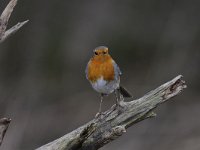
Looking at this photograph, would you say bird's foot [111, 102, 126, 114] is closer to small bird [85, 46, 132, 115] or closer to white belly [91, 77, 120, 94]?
small bird [85, 46, 132, 115]

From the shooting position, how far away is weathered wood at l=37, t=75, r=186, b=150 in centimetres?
802

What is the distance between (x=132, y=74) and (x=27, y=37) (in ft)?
7.20

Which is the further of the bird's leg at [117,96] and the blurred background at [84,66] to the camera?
the blurred background at [84,66]

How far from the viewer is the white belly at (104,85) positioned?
27.8 feet

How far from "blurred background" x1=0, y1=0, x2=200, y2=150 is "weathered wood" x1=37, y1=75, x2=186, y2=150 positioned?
21.9 feet

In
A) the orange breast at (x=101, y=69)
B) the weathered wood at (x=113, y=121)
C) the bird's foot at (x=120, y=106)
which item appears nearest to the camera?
the weathered wood at (x=113, y=121)

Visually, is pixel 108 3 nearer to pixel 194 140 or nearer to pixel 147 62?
pixel 147 62

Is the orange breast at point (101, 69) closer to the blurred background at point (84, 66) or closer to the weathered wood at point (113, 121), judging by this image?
the weathered wood at point (113, 121)

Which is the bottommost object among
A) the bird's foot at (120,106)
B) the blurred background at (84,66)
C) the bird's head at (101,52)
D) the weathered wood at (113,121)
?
the weathered wood at (113,121)

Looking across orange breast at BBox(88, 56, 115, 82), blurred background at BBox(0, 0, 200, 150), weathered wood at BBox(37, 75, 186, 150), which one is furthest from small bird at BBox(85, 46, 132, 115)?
blurred background at BBox(0, 0, 200, 150)

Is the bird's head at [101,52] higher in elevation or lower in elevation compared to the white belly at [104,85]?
higher

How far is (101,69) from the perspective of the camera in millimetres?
8477

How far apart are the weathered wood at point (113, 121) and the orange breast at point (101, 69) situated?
1.03ft

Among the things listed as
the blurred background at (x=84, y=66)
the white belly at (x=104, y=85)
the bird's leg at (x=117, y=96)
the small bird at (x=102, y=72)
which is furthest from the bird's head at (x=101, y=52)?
the blurred background at (x=84, y=66)
